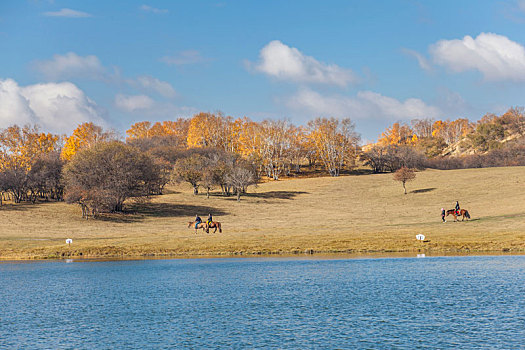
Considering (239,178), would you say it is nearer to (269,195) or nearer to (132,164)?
(269,195)

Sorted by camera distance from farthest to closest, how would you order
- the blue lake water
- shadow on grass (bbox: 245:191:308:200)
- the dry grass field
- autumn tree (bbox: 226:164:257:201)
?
1. shadow on grass (bbox: 245:191:308:200)
2. autumn tree (bbox: 226:164:257:201)
3. the dry grass field
4. the blue lake water

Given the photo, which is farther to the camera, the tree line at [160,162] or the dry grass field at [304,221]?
the tree line at [160,162]

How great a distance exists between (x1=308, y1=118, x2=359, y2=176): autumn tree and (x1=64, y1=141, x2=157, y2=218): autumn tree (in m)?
91.3

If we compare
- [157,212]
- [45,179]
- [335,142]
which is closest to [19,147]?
[45,179]

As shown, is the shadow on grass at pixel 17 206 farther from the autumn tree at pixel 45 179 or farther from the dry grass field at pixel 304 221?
the autumn tree at pixel 45 179

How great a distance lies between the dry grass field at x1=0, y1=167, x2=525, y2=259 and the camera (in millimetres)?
59969

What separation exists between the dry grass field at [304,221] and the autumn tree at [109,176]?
12.0 ft

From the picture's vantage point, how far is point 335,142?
620ft

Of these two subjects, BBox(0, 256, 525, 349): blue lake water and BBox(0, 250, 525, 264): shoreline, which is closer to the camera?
BBox(0, 256, 525, 349): blue lake water

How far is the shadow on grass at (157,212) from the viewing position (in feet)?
330

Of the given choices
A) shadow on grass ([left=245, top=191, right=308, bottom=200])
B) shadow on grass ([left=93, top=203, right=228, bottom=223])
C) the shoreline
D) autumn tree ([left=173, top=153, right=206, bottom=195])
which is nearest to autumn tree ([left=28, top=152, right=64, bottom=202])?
shadow on grass ([left=93, top=203, right=228, bottom=223])

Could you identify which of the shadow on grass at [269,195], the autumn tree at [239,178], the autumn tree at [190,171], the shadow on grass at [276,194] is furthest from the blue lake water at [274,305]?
the autumn tree at [190,171]

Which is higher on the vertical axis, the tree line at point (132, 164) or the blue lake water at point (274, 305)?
the tree line at point (132, 164)

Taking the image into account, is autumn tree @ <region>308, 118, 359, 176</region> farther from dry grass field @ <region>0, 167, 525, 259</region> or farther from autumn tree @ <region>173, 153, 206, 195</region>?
autumn tree @ <region>173, 153, 206, 195</region>
